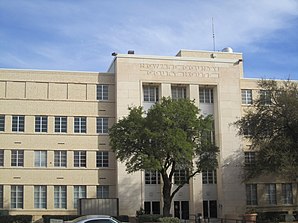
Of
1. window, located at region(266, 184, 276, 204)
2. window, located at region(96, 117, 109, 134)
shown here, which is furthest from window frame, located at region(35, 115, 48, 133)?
window, located at region(266, 184, 276, 204)

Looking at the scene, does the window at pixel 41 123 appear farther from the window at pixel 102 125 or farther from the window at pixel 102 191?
the window at pixel 102 191

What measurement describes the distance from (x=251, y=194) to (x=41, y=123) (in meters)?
23.7

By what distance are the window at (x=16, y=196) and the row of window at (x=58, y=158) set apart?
2.27 meters

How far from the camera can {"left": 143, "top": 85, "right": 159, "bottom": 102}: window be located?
54.6 metres

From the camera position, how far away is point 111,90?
5362cm

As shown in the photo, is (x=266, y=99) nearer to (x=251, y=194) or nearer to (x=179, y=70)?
(x=179, y=70)

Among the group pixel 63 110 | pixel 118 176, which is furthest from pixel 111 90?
pixel 118 176

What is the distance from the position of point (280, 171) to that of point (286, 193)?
12.8 m

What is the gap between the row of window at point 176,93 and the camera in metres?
54.6

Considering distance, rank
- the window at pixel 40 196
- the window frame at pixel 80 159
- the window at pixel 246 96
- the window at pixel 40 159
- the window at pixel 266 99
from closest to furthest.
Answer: the window at pixel 266 99 < the window at pixel 40 196 < the window at pixel 40 159 < the window frame at pixel 80 159 < the window at pixel 246 96

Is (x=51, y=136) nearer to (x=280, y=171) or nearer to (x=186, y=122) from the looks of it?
(x=186, y=122)

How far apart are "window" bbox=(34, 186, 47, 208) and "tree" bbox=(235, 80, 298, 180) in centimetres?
2035

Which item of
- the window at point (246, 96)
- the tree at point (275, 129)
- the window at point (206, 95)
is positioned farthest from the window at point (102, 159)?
the window at point (246, 96)

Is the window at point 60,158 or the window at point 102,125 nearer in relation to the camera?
the window at point 60,158
